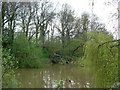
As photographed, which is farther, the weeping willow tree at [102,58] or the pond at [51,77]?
the pond at [51,77]

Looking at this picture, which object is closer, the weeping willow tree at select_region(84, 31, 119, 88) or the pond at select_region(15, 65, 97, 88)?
the weeping willow tree at select_region(84, 31, 119, 88)

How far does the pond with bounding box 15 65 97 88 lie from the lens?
2.32m

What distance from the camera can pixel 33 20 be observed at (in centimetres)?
234

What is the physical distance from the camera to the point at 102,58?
1650 mm

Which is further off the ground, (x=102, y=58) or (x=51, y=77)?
(x=102, y=58)

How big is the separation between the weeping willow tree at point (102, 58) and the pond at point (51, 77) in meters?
0.51

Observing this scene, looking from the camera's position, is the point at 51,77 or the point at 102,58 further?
the point at 51,77

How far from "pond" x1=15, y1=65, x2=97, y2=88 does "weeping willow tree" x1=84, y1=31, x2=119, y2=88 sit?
51 centimetres

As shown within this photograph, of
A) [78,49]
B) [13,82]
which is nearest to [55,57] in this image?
[78,49]

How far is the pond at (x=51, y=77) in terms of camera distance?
2.32 m

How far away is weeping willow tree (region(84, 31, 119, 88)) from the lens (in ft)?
5.00

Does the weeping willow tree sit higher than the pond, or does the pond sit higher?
the weeping willow tree

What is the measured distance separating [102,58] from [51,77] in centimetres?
113

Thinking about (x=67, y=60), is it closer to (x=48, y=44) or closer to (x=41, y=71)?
(x=48, y=44)
